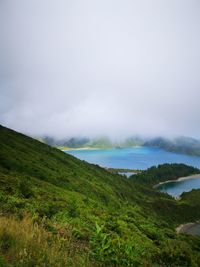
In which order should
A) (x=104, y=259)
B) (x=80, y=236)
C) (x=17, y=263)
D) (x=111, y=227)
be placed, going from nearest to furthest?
(x=17, y=263) → (x=104, y=259) → (x=80, y=236) → (x=111, y=227)

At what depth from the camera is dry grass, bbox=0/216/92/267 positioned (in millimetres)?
7325

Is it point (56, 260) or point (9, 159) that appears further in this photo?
point (9, 159)

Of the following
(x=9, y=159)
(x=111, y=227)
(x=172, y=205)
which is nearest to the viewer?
(x=111, y=227)

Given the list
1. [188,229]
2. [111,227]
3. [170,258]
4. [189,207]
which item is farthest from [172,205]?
[170,258]

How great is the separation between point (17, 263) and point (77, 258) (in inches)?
80.8

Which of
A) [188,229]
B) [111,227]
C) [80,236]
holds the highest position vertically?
[80,236]

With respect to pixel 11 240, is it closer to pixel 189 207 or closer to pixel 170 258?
pixel 170 258

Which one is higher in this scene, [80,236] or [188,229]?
[80,236]

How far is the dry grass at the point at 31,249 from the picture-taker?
732 centimetres

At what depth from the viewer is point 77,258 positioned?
27.4 feet

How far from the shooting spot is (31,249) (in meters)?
7.96

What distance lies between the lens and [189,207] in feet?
592

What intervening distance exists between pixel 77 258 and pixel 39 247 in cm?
130

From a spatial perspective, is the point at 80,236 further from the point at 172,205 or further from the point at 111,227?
the point at 172,205
